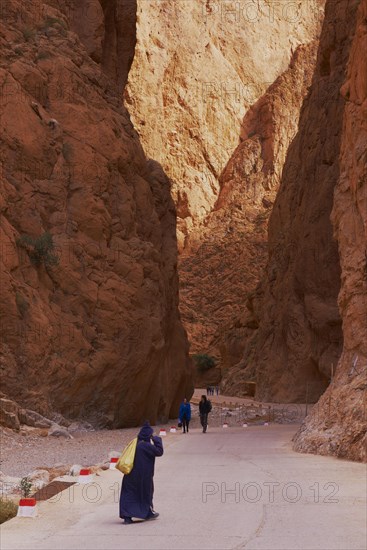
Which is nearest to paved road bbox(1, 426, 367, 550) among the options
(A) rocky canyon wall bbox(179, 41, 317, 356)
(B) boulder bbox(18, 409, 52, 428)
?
(B) boulder bbox(18, 409, 52, 428)

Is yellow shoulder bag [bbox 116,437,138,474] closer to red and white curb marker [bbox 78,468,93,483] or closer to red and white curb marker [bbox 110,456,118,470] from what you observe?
red and white curb marker [bbox 78,468,93,483]

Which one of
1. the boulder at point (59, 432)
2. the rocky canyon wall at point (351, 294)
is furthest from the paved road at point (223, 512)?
the boulder at point (59, 432)

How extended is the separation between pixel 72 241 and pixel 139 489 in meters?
16.0

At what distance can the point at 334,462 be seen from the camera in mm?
13945

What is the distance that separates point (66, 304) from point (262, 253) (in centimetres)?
5653

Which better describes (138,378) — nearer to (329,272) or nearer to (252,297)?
(329,272)

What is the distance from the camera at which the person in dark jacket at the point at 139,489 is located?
27.3ft

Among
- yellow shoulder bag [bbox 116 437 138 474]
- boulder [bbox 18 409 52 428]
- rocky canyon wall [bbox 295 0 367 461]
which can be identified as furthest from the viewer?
boulder [bbox 18 409 52 428]

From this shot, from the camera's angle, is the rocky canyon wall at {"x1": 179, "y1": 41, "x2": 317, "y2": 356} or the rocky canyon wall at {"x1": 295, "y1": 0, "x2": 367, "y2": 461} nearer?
the rocky canyon wall at {"x1": 295, "y1": 0, "x2": 367, "y2": 461}

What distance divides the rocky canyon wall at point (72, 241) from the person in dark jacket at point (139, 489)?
1204 cm

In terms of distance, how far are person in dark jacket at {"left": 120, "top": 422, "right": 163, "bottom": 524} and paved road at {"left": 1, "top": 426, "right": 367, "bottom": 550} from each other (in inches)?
5.6

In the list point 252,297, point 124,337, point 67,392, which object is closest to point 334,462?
point 67,392

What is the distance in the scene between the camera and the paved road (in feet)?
23.8

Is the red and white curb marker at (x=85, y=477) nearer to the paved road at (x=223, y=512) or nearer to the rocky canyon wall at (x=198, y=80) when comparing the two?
the paved road at (x=223, y=512)
